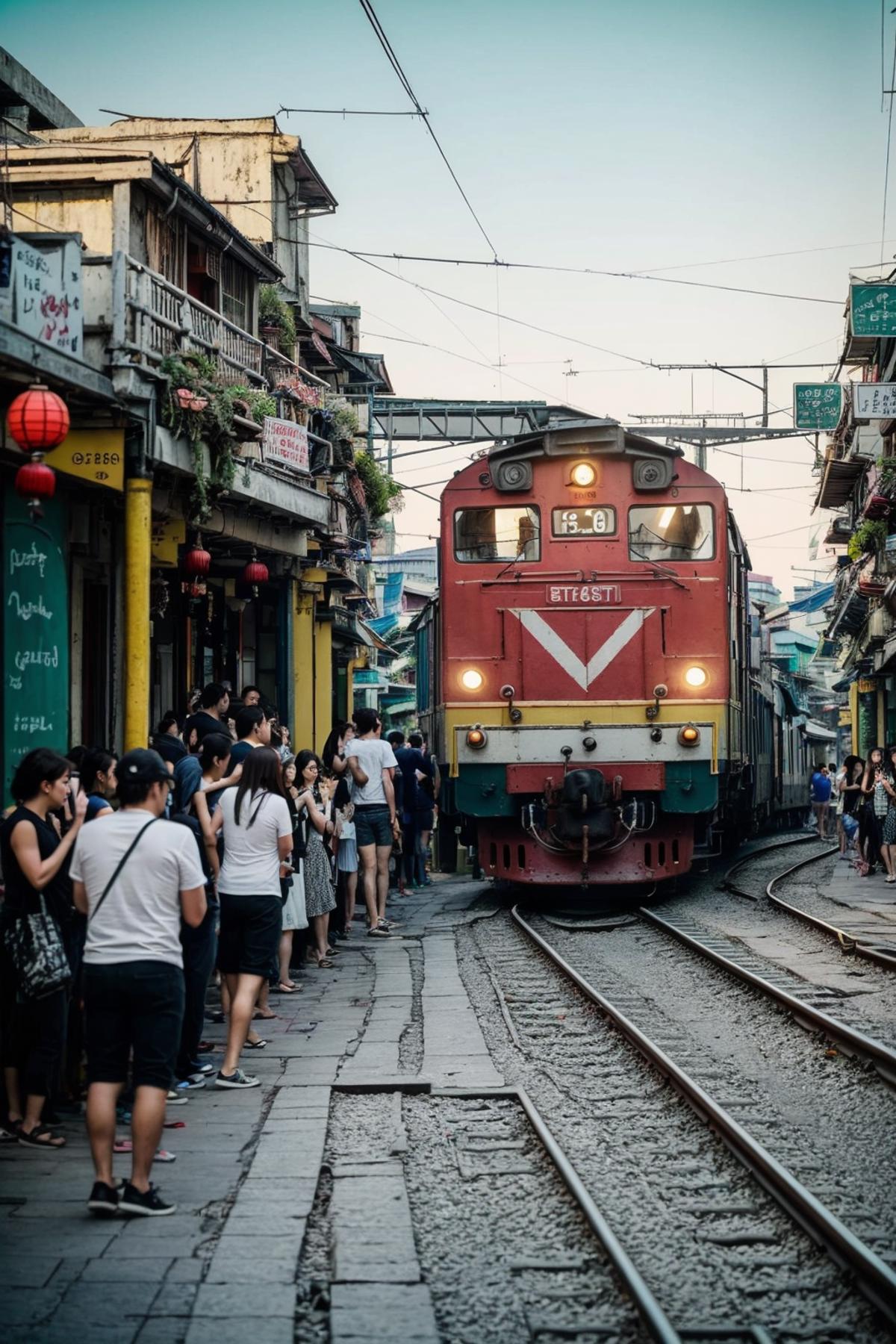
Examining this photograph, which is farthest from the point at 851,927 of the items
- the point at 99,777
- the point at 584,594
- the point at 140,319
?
the point at 99,777

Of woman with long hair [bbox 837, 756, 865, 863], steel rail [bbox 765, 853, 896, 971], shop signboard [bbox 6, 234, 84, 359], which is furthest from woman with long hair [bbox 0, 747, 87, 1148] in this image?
woman with long hair [bbox 837, 756, 865, 863]

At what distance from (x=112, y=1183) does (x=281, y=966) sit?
5279 mm

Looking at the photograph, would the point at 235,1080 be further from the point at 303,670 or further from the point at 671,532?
the point at 303,670

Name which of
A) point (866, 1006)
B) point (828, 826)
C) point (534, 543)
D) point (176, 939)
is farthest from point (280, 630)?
point (828, 826)

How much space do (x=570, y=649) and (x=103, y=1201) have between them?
32.0 feet

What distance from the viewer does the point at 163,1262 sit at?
4965 mm

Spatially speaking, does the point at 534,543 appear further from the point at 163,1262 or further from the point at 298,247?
the point at 298,247

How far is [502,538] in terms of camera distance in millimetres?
15102

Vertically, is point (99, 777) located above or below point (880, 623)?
below

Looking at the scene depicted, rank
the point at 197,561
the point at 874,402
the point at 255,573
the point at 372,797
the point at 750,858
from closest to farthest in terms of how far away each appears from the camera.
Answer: the point at 372,797 < the point at 197,561 < the point at 255,573 < the point at 874,402 < the point at 750,858

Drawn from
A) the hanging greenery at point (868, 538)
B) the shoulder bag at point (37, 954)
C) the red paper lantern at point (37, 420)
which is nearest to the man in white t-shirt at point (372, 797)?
the red paper lantern at point (37, 420)

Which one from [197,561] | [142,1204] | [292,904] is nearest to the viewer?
[142,1204]

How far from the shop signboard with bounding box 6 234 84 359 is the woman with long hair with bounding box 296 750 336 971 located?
11.6 feet

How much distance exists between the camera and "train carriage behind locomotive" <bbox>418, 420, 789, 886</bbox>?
1441 centimetres
